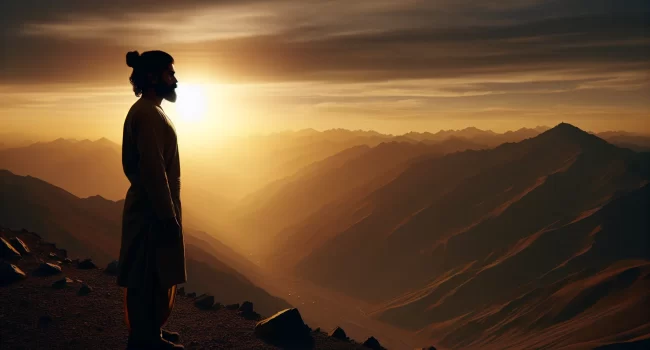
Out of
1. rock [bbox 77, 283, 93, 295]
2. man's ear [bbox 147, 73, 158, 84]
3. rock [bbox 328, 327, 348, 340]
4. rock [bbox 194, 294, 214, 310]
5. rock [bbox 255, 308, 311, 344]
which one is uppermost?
man's ear [bbox 147, 73, 158, 84]

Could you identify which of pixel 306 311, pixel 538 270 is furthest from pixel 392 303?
pixel 538 270

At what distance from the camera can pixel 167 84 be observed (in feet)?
24.9

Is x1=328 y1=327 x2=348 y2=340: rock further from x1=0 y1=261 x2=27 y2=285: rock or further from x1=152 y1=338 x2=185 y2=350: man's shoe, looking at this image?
x1=0 y1=261 x2=27 y2=285: rock

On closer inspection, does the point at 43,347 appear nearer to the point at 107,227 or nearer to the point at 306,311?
the point at 107,227

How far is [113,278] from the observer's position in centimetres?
1292

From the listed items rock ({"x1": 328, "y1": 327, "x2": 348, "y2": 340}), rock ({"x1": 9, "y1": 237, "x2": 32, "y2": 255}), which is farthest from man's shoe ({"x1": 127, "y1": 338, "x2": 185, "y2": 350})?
rock ({"x1": 9, "y1": 237, "x2": 32, "y2": 255})

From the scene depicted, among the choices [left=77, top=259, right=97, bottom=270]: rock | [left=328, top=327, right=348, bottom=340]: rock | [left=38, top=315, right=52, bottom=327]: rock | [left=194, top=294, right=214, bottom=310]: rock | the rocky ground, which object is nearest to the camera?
the rocky ground

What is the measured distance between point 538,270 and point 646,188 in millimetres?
55281

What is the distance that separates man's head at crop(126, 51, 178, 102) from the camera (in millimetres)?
7453

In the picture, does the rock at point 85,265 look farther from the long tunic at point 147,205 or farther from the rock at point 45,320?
the long tunic at point 147,205

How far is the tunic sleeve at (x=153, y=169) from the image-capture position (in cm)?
698

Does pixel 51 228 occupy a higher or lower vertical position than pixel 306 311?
higher

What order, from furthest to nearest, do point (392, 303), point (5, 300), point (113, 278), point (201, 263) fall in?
point (392, 303) → point (201, 263) → point (113, 278) → point (5, 300)

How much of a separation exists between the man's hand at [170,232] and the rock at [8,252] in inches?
311
